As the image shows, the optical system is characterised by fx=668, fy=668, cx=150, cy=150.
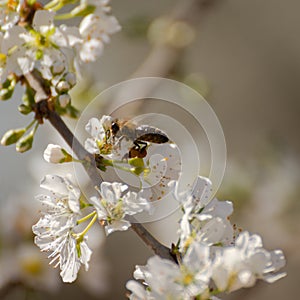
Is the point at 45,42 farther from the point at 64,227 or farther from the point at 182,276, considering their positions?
the point at 182,276

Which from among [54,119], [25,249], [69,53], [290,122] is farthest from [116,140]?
[290,122]

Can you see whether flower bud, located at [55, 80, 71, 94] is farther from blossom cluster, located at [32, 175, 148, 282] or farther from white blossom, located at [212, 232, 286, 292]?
white blossom, located at [212, 232, 286, 292]

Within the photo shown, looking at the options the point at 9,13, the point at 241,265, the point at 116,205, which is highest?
the point at 9,13

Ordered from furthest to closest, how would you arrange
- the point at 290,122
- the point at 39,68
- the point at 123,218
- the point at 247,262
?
the point at 290,122, the point at 39,68, the point at 123,218, the point at 247,262

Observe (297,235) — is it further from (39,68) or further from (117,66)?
(117,66)

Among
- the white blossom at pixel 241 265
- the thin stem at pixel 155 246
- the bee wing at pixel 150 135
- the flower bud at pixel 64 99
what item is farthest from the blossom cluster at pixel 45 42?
the white blossom at pixel 241 265

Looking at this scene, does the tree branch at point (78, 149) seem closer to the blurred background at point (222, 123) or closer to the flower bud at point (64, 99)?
the flower bud at point (64, 99)

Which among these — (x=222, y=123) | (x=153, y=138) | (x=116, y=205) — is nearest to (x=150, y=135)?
(x=153, y=138)
